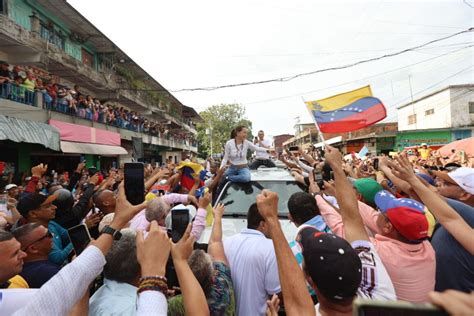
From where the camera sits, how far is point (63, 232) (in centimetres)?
336

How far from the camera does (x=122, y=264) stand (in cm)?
173

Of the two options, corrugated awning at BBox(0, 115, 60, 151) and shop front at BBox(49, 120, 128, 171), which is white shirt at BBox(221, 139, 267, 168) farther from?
shop front at BBox(49, 120, 128, 171)

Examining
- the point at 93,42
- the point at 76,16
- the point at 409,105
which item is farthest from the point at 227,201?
the point at 409,105

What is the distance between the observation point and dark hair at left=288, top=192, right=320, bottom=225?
2.59 meters

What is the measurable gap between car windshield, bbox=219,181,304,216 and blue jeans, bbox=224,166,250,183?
8 cm

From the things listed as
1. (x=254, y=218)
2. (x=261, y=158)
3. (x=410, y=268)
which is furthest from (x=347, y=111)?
(x=410, y=268)

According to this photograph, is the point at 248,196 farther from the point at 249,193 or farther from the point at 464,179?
the point at 464,179

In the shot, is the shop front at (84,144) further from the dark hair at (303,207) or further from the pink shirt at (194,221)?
the dark hair at (303,207)

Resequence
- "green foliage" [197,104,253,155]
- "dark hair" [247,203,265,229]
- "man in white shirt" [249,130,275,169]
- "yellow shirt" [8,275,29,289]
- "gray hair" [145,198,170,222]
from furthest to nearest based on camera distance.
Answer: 1. "green foliage" [197,104,253,155]
2. "man in white shirt" [249,130,275,169]
3. "gray hair" [145,198,170,222]
4. "dark hair" [247,203,265,229]
5. "yellow shirt" [8,275,29,289]

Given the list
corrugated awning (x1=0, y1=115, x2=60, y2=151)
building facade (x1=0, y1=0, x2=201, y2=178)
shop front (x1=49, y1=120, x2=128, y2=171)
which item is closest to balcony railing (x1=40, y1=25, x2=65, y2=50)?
building facade (x1=0, y1=0, x2=201, y2=178)

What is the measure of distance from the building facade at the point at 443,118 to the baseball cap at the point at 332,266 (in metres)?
28.3

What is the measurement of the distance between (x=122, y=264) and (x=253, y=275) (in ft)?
3.19

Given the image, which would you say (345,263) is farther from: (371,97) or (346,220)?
(371,97)

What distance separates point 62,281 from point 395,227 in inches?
77.5
